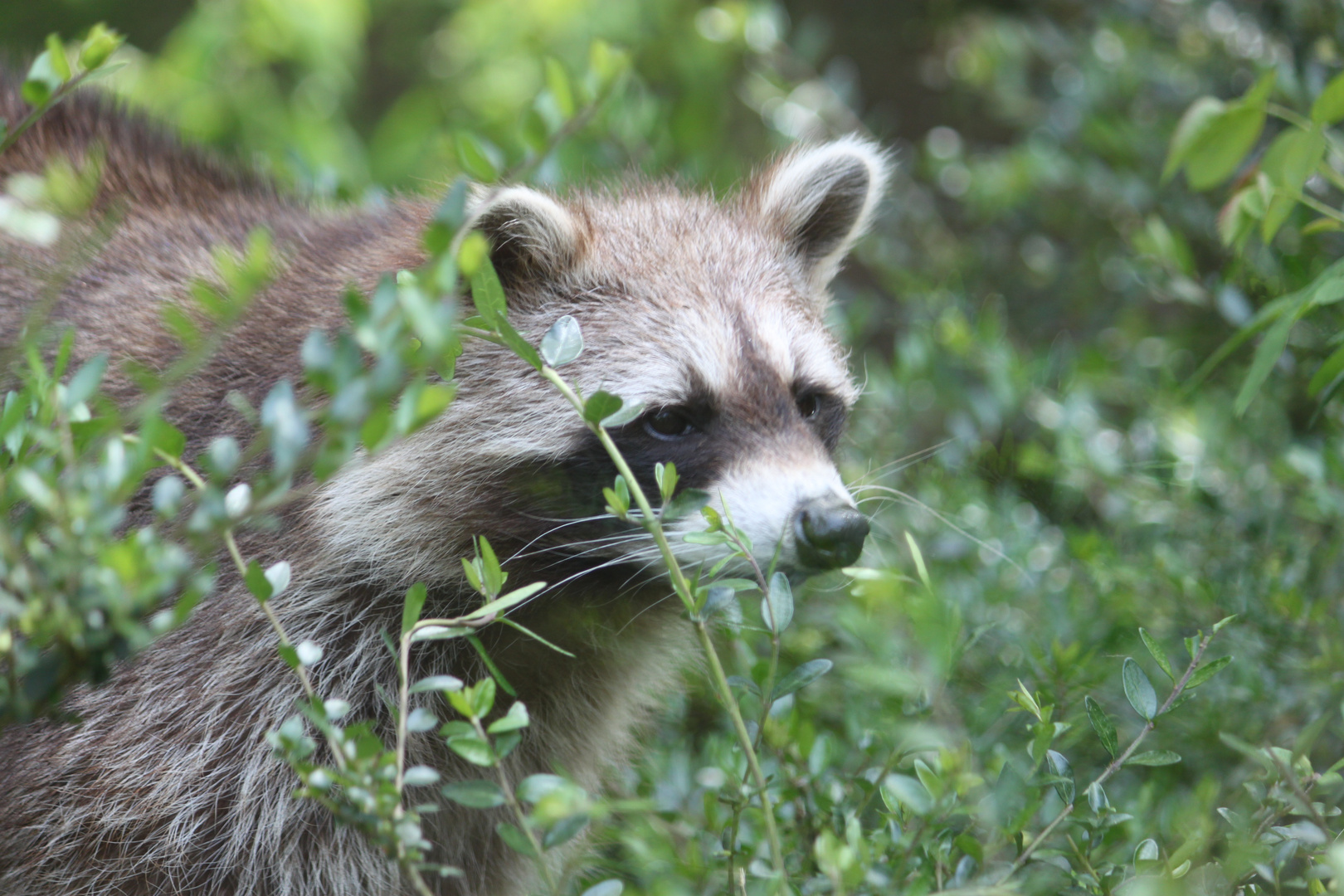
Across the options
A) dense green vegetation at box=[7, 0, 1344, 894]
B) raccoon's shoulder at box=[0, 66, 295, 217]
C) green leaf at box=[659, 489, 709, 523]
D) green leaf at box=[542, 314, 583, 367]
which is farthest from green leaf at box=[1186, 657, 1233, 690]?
raccoon's shoulder at box=[0, 66, 295, 217]

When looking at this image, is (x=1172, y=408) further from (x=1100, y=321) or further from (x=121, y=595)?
(x=121, y=595)

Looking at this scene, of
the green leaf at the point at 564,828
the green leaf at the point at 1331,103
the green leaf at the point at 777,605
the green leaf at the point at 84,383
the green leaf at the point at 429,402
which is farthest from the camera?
the green leaf at the point at 1331,103

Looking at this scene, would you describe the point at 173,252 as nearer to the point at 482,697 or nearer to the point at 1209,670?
the point at 482,697

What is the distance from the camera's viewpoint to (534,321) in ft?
7.61

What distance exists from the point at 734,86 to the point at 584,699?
4064 mm

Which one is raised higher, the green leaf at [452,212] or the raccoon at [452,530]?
the green leaf at [452,212]

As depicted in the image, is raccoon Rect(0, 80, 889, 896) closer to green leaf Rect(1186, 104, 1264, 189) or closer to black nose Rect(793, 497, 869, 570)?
black nose Rect(793, 497, 869, 570)

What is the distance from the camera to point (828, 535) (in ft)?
6.27

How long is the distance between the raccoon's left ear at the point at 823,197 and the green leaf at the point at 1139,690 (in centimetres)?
131

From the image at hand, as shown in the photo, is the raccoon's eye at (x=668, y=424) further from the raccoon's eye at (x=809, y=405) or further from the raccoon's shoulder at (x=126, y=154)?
the raccoon's shoulder at (x=126, y=154)

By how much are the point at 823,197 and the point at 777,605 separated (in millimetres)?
1325

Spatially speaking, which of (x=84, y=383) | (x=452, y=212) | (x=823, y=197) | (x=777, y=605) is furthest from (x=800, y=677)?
(x=823, y=197)

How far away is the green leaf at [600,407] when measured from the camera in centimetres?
154

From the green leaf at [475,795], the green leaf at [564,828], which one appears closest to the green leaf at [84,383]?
the green leaf at [475,795]
